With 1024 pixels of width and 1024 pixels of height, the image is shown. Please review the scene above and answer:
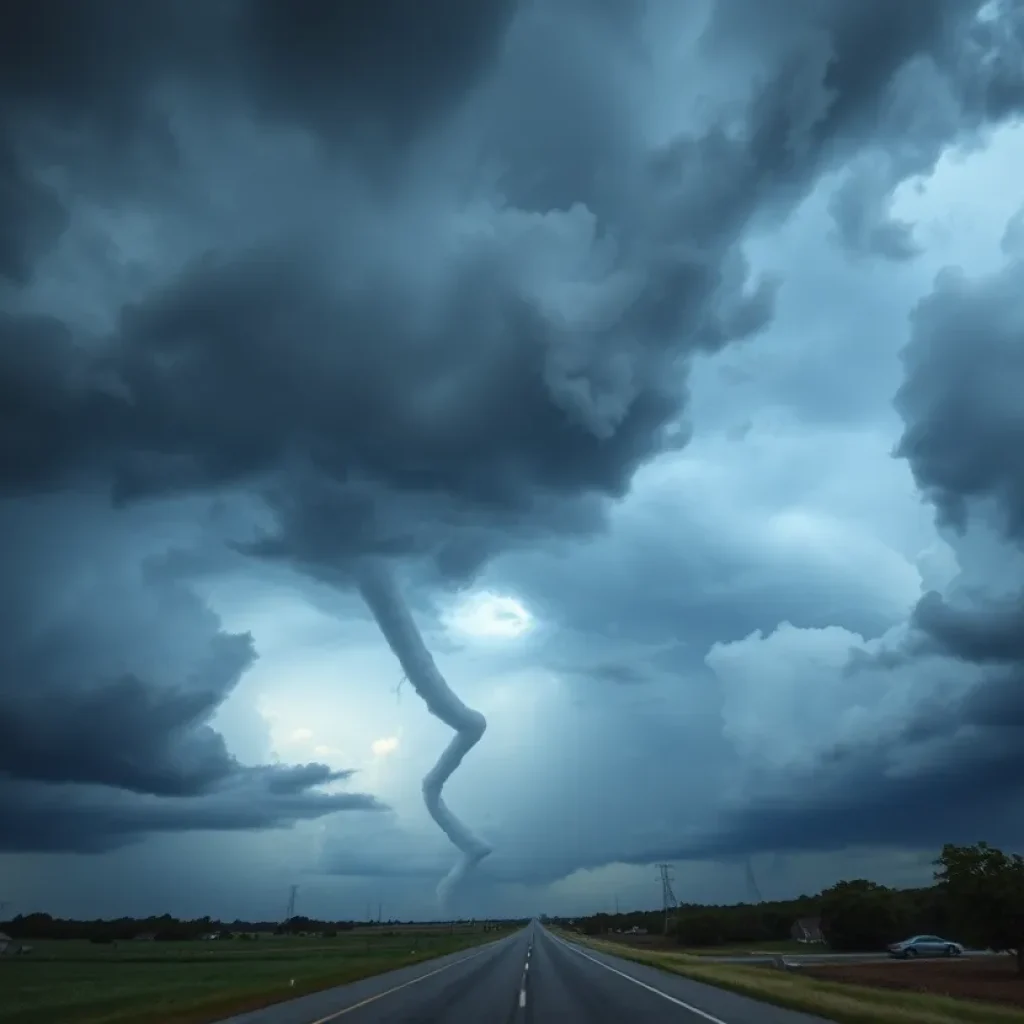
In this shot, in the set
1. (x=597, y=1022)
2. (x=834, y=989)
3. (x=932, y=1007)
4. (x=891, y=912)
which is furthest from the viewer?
(x=891, y=912)

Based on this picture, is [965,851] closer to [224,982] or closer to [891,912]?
[891,912]

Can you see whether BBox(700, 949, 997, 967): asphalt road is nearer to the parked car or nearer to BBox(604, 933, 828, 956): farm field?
the parked car

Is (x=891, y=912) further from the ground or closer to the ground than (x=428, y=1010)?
further from the ground

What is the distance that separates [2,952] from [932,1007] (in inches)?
6486

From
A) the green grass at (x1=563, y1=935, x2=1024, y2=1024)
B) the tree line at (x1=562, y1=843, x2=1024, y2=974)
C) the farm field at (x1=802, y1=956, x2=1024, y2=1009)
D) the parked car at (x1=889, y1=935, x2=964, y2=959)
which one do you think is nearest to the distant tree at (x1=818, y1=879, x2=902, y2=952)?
the tree line at (x1=562, y1=843, x2=1024, y2=974)

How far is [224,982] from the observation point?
57375mm

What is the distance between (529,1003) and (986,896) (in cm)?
4354

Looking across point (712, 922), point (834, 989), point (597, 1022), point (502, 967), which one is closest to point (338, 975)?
point (502, 967)

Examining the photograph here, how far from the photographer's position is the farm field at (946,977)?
44562mm

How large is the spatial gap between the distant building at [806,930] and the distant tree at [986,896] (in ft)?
247

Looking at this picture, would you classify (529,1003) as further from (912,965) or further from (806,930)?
(806,930)

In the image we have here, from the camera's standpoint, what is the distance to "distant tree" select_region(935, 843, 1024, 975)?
5994cm

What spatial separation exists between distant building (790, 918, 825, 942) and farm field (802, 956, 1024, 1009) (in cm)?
6464

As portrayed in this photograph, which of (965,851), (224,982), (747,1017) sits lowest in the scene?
(747,1017)
